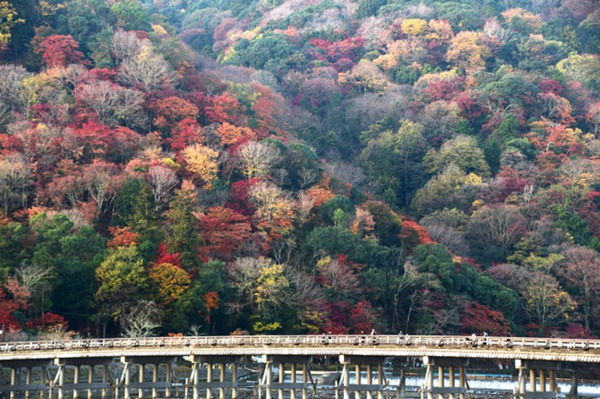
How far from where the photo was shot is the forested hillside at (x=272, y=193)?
86125mm

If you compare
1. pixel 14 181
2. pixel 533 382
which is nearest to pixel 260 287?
pixel 14 181

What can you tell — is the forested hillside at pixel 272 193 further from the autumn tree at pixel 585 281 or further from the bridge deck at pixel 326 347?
the bridge deck at pixel 326 347

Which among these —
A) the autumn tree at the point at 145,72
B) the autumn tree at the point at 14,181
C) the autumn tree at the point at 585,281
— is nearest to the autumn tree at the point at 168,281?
the autumn tree at the point at 14,181

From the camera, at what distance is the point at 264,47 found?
182m

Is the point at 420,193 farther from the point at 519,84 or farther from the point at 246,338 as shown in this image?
the point at 246,338

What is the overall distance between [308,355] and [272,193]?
44.2 metres

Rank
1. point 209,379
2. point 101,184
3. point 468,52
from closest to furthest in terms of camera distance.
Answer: point 209,379 → point 101,184 → point 468,52

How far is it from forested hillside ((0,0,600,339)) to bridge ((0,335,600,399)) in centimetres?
1224

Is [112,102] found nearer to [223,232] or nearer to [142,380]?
[223,232]

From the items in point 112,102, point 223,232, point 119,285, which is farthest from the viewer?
point 112,102

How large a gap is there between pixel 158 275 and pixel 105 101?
36.5 m

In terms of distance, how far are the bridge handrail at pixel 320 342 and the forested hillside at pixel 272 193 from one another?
1264cm

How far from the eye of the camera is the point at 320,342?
60750mm

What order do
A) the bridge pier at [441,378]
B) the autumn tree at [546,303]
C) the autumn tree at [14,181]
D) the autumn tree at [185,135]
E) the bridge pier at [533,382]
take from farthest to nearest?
the autumn tree at [185,135], the autumn tree at [546,303], the autumn tree at [14,181], the bridge pier at [441,378], the bridge pier at [533,382]
